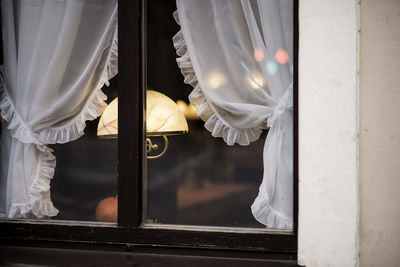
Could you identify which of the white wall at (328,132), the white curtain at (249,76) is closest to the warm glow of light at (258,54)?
the white curtain at (249,76)

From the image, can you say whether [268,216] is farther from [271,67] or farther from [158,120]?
[158,120]

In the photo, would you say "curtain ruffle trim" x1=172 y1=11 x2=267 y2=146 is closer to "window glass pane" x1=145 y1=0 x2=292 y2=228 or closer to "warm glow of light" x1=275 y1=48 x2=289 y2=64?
"window glass pane" x1=145 y1=0 x2=292 y2=228

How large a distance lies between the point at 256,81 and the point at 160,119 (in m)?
0.71

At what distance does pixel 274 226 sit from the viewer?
80.0 inches

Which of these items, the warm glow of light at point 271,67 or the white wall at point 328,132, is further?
the warm glow of light at point 271,67

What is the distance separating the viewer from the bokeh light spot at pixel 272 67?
205 centimetres

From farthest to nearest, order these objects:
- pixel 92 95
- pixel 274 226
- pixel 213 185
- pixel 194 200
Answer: pixel 213 185, pixel 194 200, pixel 92 95, pixel 274 226

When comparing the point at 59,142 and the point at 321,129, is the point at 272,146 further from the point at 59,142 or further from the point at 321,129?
the point at 59,142

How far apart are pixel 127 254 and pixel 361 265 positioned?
1.15m

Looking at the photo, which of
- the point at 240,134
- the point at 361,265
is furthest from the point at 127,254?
the point at 361,265

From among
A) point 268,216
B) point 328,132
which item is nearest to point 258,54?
point 328,132

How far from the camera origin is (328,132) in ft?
5.96

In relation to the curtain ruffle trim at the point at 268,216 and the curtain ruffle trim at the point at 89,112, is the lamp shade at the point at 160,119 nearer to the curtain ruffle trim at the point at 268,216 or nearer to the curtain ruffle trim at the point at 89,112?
the curtain ruffle trim at the point at 89,112

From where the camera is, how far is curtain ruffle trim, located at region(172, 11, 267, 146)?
7.04ft
